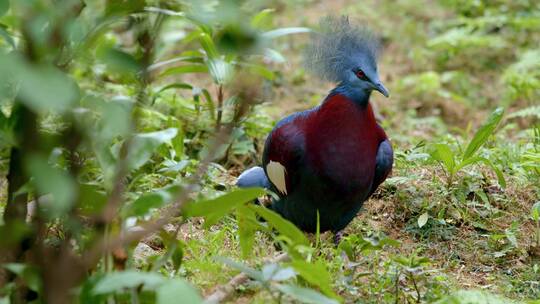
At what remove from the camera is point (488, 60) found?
7707 millimetres

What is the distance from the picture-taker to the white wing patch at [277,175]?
146 inches

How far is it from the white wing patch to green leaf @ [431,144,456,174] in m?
0.81

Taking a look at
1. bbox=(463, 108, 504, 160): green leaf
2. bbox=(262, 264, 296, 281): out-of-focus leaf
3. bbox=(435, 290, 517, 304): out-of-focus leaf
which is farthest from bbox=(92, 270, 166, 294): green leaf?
bbox=(463, 108, 504, 160): green leaf

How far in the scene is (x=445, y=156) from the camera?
3.94 m

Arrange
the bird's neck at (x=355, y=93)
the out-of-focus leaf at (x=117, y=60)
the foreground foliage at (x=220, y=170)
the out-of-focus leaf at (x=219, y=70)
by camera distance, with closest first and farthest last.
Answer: the out-of-focus leaf at (x=117, y=60)
the foreground foliage at (x=220, y=170)
the bird's neck at (x=355, y=93)
the out-of-focus leaf at (x=219, y=70)

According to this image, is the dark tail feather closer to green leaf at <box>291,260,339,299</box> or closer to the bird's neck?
the bird's neck

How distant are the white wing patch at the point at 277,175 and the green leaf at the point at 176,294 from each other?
191 centimetres

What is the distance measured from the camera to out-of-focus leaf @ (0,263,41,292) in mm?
2244

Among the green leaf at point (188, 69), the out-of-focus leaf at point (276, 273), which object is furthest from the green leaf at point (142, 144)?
the green leaf at point (188, 69)

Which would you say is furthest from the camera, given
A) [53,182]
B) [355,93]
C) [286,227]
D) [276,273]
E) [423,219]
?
[423,219]

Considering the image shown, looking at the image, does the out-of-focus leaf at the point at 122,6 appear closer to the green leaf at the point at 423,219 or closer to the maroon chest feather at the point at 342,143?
the maroon chest feather at the point at 342,143

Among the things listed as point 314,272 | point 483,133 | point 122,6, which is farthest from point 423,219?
point 122,6

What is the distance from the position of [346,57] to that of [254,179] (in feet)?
2.67

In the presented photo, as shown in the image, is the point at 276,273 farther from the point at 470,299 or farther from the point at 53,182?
the point at 53,182
